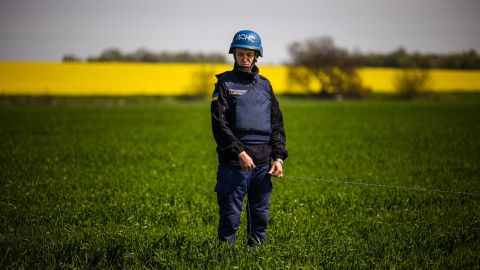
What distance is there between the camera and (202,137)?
2061 cm

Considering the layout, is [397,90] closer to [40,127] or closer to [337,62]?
[337,62]

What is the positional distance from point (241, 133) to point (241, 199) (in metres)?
0.70

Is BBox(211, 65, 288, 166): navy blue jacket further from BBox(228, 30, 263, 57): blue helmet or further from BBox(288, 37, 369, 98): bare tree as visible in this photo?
BBox(288, 37, 369, 98): bare tree

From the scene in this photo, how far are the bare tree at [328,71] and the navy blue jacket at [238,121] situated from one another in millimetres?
66519

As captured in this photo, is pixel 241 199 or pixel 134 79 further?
pixel 134 79

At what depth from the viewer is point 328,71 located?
241ft

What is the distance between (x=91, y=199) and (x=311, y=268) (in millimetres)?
5217

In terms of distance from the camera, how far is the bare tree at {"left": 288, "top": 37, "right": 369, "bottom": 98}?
70.8 metres

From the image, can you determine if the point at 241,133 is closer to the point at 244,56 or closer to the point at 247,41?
the point at 244,56

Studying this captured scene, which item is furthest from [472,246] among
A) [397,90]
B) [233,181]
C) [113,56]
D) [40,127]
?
[113,56]

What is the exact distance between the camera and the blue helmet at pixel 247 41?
14.8ft

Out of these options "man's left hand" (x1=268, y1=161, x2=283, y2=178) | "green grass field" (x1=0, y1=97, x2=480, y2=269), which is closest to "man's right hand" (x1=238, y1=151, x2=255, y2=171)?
"man's left hand" (x1=268, y1=161, x2=283, y2=178)

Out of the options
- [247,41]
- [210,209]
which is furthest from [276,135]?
[210,209]

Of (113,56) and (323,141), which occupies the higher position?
(113,56)
